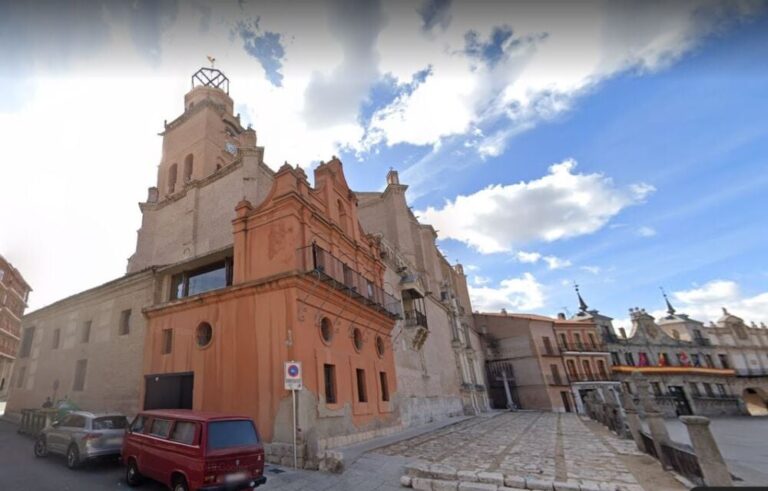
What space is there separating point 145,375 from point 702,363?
6875cm

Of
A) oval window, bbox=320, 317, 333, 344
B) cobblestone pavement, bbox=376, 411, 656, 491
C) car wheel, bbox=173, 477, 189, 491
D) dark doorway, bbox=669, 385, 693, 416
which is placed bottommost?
dark doorway, bbox=669, 385, 693, 416

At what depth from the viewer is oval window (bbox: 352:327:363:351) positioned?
50.8 feet

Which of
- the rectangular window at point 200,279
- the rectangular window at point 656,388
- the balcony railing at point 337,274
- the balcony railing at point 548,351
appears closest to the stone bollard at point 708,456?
the balcony railing at point 337,274

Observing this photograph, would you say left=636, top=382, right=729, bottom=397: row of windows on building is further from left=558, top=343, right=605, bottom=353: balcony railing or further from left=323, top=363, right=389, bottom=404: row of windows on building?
left=323, top=363, right=389, bottom=404: row of windows on building

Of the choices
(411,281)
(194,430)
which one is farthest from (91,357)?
(411,281)

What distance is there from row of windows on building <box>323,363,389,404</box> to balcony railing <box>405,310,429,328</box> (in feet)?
19.9

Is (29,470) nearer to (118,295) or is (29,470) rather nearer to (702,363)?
(118,295)

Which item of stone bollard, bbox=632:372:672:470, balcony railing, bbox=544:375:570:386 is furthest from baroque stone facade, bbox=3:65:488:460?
balcony railing, bbox=544:375:570:386

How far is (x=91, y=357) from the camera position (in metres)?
17.2

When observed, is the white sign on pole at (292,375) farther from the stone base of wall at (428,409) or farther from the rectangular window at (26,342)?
the rectangular window at (26,342)

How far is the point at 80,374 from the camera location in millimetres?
17531

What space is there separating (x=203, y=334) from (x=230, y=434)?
7392mm

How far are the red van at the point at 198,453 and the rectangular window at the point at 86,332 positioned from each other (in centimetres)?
1376

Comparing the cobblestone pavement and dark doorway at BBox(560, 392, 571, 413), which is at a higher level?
the cobblestone pavement
